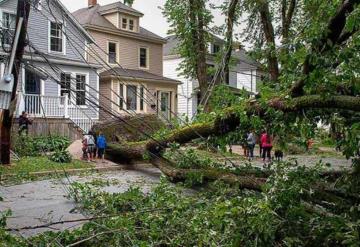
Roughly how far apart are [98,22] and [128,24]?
249 centimetres

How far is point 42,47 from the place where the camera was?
2348 centimetres

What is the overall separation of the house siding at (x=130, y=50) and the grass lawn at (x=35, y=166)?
14.2 m

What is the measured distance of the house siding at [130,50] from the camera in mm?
28703

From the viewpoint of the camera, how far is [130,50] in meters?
30.4

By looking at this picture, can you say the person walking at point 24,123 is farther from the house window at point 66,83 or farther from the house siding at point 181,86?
the house siding at point 181,86

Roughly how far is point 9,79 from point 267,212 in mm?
3282

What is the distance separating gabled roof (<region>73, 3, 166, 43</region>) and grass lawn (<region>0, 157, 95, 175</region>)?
14.6 m

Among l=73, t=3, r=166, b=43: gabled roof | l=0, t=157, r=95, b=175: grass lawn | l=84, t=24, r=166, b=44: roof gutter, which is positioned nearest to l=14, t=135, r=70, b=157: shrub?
l=0, t=157, r=95, b=175: grass lawn

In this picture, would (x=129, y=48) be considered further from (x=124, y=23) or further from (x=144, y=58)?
(x=124, y=23)

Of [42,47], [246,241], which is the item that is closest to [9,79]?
[246,241]

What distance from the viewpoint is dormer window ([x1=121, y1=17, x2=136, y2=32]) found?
30450 mm

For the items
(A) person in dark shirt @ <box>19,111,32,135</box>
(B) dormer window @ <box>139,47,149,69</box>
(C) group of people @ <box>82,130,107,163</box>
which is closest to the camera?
(C) group of people @ <box>82,130,107,163</box>

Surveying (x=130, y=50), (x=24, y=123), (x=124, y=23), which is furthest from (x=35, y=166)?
(x=124, y=23)

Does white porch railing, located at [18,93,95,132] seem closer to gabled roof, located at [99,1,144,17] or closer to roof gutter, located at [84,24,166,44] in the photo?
roof gutter, located at [84,24,166,44]
